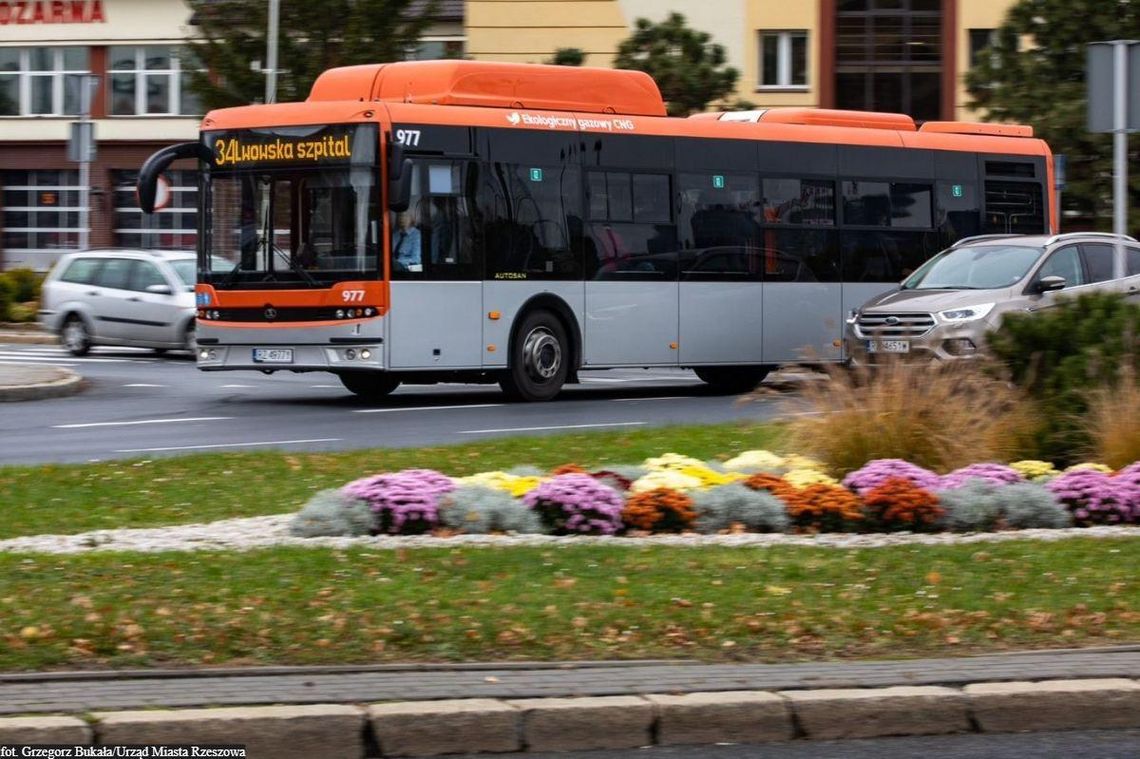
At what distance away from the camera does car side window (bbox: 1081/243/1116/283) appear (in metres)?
21.0

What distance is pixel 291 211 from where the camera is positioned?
2025cm

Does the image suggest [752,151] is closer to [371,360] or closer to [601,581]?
[371,360]

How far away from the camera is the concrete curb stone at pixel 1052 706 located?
23.0ft

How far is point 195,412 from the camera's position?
1945 cm

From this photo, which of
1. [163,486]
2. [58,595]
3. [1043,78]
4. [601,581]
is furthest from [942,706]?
[1043,78]

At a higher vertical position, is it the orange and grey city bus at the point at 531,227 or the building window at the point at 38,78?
the building window at the point at 38,78

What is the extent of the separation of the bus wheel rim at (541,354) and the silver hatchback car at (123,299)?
29.2 ft

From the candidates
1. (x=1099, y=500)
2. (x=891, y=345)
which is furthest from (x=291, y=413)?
(x=1099, y=500)

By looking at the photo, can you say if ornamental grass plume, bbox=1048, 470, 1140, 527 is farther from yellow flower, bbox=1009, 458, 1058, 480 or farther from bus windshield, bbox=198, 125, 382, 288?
bus windshield, bbox=198, 125, 382, 288

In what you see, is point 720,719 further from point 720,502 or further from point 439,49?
point 439,49

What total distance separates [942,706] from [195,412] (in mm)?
13493

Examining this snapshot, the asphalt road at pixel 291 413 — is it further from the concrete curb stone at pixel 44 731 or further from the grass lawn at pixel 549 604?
the concrete curb stone at pixel 44 731

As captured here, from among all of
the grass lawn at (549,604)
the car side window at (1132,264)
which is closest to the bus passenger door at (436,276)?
the car side window at (1132,264)

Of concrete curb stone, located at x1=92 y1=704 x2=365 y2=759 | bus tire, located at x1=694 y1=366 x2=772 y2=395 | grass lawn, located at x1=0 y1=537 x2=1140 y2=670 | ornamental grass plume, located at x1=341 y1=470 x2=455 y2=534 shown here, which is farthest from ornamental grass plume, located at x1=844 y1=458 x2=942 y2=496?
bus tire, located at x1=694 y1=366 x2=772 y2=395
